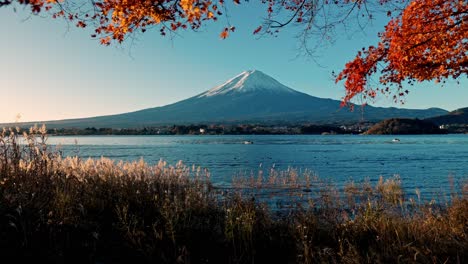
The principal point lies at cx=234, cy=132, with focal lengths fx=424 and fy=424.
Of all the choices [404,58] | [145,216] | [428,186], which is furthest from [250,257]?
[428,186]

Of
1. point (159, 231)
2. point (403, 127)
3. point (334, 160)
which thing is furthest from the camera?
point (403, 127)

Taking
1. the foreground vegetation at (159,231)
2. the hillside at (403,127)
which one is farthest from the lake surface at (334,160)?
the hillside at (403,127)

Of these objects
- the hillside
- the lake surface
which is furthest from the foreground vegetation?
the hillside

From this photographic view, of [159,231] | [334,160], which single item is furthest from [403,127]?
[159,231]

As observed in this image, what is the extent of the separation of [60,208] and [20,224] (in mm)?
681

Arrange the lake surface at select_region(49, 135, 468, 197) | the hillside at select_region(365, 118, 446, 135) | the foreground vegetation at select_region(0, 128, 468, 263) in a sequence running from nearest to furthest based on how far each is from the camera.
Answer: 1. the foreground vegetation at select_region(0, 128, 468, 263)
2. the lake surface at select_region(49, 135, 468, 197)
3. the hillside at select_region(365, 118, 446, 135)

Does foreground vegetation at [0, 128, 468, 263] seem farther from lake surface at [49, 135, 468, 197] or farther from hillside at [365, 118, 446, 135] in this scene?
hillside at [365, 118, 446, 135]

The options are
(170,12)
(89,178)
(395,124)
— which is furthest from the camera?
(395,124)

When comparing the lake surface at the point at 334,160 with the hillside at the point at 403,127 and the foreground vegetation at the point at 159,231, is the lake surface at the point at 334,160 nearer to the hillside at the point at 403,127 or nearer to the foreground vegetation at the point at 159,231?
the foreground vegetation at the point at 159,231

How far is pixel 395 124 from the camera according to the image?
184m

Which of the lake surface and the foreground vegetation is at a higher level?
the foreground vegetation

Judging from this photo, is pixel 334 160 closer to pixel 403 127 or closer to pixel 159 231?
pixel 159 231

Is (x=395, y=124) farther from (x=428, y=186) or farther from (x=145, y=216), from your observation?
(x=145, y=216)

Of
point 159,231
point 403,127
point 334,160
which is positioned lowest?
point 334,160
